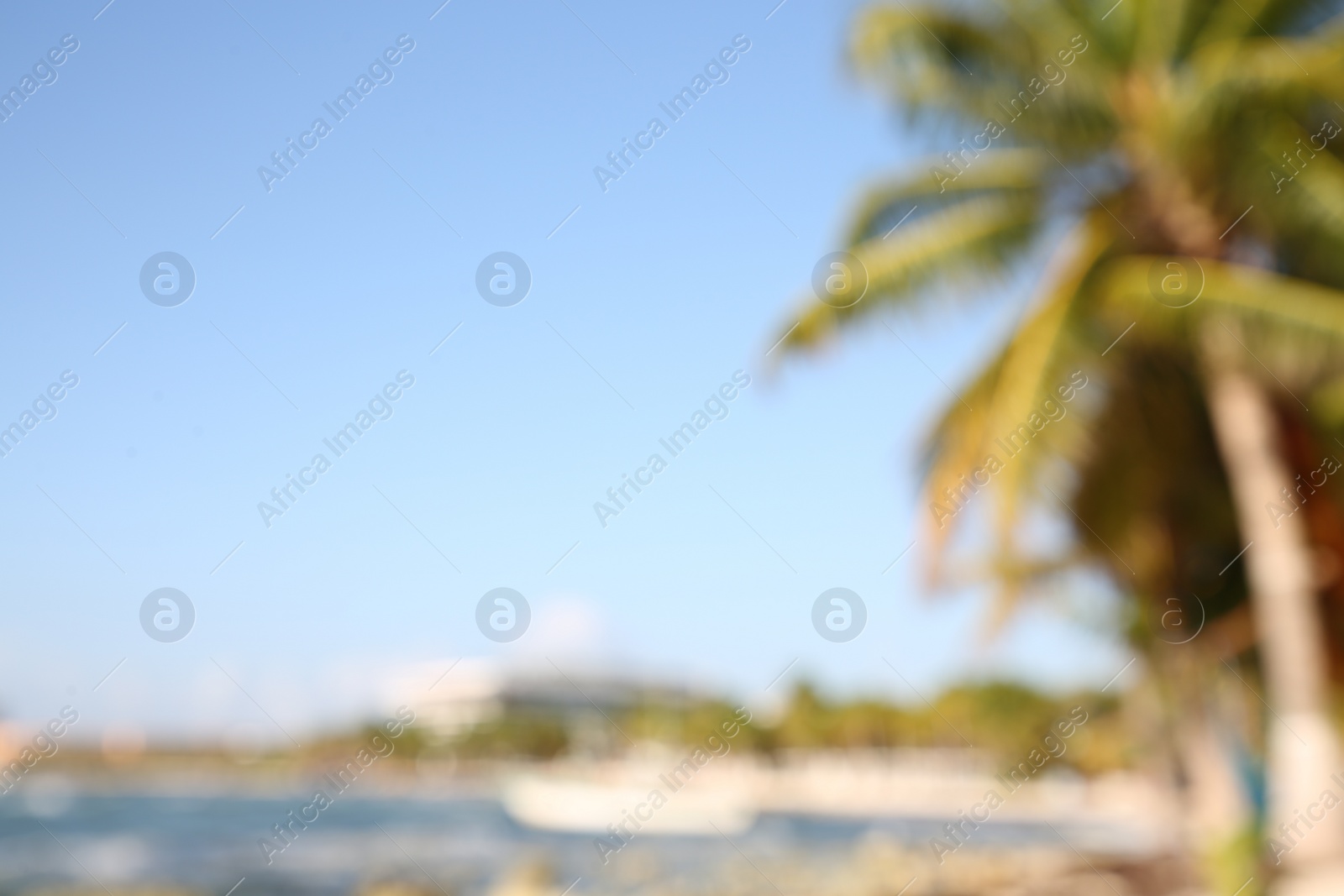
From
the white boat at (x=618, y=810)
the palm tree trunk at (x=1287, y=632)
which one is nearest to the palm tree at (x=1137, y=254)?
the palm tree trunk at (x=1287, y=632)

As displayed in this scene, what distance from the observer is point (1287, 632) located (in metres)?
8.62

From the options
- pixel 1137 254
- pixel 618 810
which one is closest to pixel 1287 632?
pixel 1137 254

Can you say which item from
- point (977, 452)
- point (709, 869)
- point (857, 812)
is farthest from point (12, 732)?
point (977, 452)

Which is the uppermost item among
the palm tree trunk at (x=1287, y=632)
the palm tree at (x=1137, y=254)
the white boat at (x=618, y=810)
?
the white boat at (x=618, y=810)

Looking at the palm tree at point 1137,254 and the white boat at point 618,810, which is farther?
the white boat at point 618,810

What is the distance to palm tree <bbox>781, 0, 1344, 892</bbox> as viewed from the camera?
829cm

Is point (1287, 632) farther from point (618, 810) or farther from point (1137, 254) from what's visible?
point (618, 810)

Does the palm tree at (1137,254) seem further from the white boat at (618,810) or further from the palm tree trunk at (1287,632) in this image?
the white boat at (618,810)

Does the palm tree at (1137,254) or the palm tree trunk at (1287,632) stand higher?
the palm tree at (1137,254)

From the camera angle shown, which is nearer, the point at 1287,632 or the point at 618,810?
the point at 1287,632

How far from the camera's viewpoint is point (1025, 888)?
46.9ft

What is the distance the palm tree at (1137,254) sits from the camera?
8289mm

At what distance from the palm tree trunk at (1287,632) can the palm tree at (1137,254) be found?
0.07 ft

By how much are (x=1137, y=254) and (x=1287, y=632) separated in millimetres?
3464
